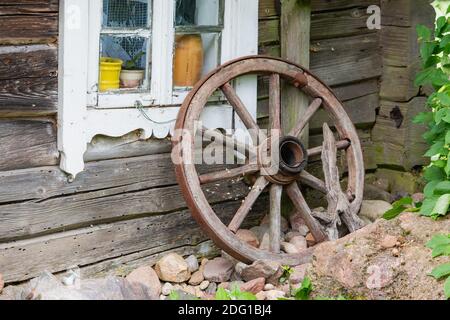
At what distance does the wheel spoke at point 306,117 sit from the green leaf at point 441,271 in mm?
1414

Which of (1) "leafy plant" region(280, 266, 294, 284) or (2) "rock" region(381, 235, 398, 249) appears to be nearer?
(2) "rock" region(381, 235, 398, 249)

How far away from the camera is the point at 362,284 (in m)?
4.66

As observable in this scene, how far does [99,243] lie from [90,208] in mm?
208

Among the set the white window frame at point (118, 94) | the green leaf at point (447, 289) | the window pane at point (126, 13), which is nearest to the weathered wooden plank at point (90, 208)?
the white window frame at point (118, 94)

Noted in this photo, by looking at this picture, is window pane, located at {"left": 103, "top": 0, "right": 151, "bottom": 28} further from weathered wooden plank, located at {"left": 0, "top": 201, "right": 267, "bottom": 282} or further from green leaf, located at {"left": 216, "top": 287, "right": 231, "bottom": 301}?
green leaf, located at {"left": 216, "top": 287, "right": 231, "bottom": 301}

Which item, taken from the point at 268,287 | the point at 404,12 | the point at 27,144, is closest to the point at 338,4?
the point at 404,12

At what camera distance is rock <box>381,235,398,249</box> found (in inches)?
189

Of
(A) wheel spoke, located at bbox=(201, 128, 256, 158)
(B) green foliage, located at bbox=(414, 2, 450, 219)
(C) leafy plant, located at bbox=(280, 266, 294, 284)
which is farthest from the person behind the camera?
(A) wheel spoke, located at bbox=(201, 128, 256, 158)

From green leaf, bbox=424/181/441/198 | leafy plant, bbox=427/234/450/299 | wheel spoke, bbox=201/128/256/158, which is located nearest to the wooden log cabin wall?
wheel spoke, bbox=201/128/256/158

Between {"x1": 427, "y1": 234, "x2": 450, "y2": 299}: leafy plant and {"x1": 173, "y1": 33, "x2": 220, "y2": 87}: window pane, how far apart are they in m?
1.70

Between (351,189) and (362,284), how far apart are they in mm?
1191

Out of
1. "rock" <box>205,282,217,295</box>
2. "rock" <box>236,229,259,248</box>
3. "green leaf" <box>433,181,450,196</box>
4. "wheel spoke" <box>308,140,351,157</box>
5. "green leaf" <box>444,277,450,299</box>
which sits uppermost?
"wheel spoke" <box>308,140,351,157</box>

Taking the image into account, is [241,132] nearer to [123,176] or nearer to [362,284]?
[123,176]

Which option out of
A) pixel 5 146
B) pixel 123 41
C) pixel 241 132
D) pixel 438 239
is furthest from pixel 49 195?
pixel 438 239
